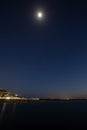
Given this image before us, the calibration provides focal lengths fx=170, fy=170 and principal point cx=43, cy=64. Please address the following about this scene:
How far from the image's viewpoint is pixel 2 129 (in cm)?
4728

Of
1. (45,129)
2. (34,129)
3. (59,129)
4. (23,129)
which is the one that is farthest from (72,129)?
(23,129)

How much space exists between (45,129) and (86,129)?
456 inches

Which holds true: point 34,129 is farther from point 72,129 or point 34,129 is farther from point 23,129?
point 72,129

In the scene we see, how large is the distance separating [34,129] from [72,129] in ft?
35.5

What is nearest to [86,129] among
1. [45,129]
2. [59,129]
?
[59,129]

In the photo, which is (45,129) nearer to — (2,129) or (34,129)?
(34,129)

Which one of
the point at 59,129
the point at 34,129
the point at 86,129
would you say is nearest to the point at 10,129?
the point at 34,129

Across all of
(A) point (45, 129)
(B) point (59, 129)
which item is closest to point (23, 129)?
(A) point (45, 129)

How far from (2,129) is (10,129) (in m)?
2.24

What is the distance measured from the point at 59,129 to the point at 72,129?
3691 mm

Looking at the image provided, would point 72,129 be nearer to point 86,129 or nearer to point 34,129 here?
point 86,129

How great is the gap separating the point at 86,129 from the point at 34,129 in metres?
14.7

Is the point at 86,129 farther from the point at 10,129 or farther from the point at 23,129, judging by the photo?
the point at 10,129

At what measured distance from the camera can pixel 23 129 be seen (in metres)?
47.6
